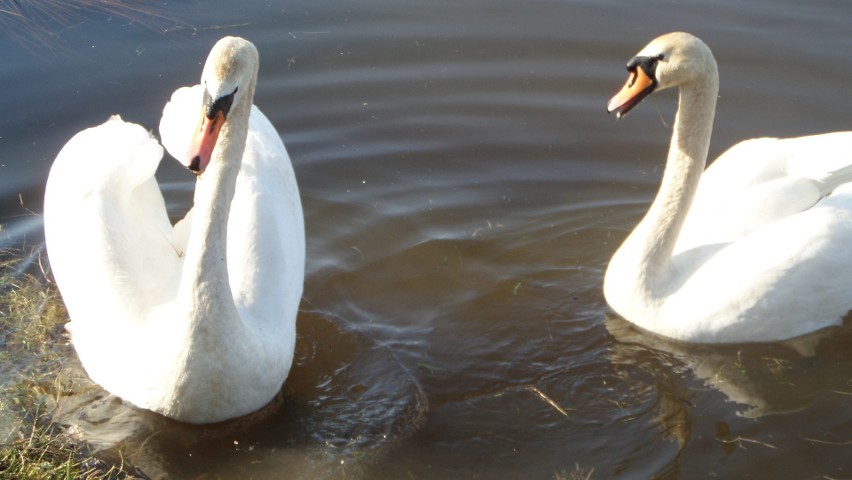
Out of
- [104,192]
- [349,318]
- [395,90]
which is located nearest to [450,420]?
[349,318]

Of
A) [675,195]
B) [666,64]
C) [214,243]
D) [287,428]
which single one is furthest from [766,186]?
[214,243]

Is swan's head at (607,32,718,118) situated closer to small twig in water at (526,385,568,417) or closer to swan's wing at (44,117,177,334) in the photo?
small twig in water at (526,385,568,417)

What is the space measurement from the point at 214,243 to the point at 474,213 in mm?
3153

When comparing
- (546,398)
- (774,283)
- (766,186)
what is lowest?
(546,398)

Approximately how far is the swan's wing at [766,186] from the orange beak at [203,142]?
3388 mm

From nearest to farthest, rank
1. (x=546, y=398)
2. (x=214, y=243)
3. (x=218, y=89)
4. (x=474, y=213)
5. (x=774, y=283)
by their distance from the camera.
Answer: (x=218, y=89), (x=214, y=243), (x=546, y=398), (x=774, y=283), (x=474, y=213)

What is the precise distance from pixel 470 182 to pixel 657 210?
2.15m

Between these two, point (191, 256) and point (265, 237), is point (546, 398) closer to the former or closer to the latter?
point (265, 237)

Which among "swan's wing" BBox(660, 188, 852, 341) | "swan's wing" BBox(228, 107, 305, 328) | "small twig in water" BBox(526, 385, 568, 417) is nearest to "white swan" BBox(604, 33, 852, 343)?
"swan's wing" BBox(660, 188, 852, 341)

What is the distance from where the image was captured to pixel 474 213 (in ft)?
28.1

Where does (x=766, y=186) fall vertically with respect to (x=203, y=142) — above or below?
below

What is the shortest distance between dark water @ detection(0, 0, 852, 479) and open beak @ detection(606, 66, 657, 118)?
4.99ft

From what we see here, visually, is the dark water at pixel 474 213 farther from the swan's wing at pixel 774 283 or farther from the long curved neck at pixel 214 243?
the long curved neck at pixel 214 243

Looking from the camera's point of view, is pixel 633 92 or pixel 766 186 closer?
pixel 633 92
